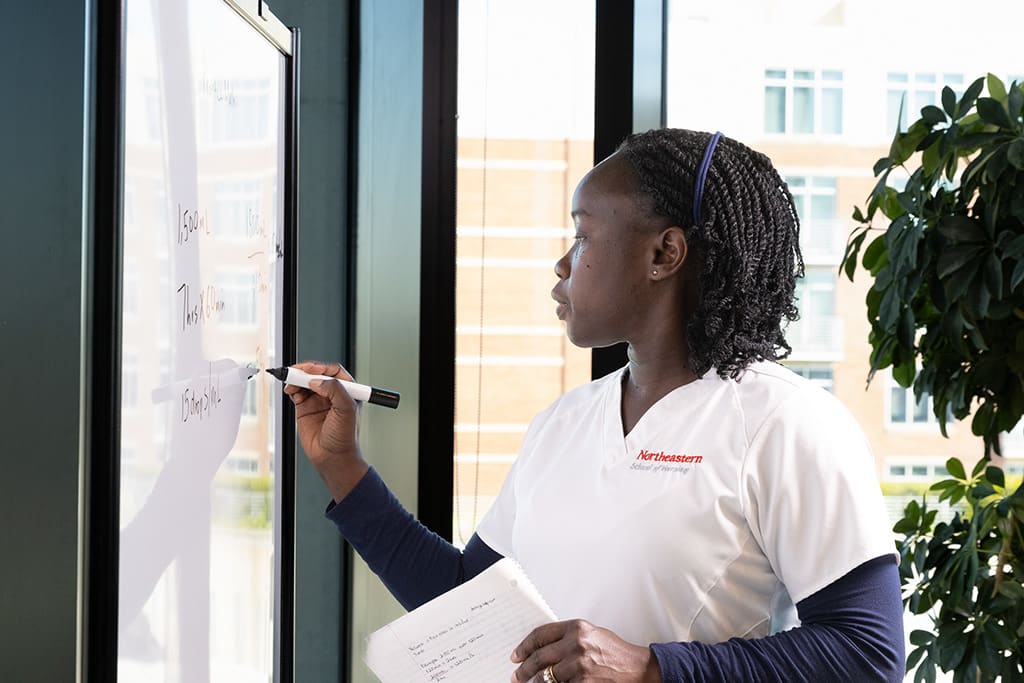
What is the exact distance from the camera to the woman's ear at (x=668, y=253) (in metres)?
1.13

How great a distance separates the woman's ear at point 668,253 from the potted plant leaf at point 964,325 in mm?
707

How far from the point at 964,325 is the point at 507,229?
843mm

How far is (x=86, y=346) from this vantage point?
2.29 ft

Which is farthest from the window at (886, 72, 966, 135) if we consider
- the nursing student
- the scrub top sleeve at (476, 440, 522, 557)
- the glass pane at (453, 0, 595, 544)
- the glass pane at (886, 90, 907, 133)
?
the scrub top sleeve at (476, 440, 522, 557)

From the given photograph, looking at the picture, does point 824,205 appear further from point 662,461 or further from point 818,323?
point 662,461

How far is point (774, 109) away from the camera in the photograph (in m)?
2.02

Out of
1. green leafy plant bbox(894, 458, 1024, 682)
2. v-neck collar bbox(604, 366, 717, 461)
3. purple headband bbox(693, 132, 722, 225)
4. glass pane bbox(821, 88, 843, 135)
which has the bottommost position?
green leafy plant bbox(894, 458, 1024, 682)

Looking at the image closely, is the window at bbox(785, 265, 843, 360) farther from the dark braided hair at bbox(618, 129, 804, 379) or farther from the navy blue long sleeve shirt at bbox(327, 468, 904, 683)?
the navy blue long sleeve shirt at bbox(327, 468, 904, 683)

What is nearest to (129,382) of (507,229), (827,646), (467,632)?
(467,632)

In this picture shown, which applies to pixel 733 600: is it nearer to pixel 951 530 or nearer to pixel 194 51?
pixel 194 51

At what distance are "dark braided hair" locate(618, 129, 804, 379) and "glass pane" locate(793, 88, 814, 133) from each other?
914 millimetres

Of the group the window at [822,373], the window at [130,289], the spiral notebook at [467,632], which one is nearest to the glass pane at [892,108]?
the window at [822,373]

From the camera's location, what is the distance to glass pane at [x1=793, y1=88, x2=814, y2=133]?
2016mm

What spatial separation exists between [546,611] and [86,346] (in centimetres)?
54
